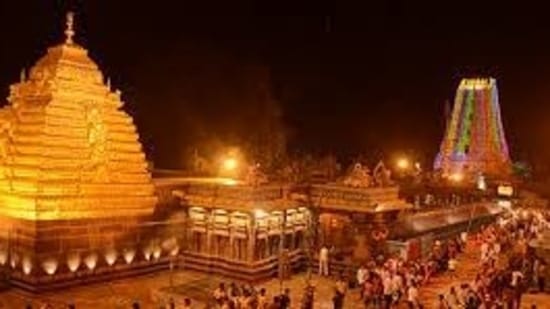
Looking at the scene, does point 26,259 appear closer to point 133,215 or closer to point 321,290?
point 133,215

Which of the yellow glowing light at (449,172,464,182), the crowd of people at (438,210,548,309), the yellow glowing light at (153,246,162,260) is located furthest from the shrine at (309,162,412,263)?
the yellow glowing light at (449,172,464,182)

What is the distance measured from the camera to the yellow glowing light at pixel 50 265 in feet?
75.5

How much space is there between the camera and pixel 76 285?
23516 millimetres

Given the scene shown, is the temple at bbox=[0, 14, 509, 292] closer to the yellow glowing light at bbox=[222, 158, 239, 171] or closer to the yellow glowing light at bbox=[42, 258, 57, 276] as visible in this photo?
the yellow glowing light at bbox=[42, 258, 57, 276]

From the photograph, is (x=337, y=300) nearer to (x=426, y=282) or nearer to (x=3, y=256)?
(x=426, y=282)

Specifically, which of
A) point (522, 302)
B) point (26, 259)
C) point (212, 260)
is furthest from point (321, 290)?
point (26, 259)

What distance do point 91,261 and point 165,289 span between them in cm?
424

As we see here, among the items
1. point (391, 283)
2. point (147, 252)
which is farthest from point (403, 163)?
point (391, 283)

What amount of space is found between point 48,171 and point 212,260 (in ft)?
21.7

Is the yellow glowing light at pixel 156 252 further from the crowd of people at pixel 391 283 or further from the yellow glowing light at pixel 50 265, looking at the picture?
the crowd of people at pixel 391 283

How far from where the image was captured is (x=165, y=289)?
70.4 ft

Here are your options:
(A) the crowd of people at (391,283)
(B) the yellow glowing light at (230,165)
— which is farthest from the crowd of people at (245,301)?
(B) the yellow glowing light at (230,165)

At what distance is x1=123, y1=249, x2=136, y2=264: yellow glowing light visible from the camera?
84.5ft

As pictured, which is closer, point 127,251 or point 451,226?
point 127,251
